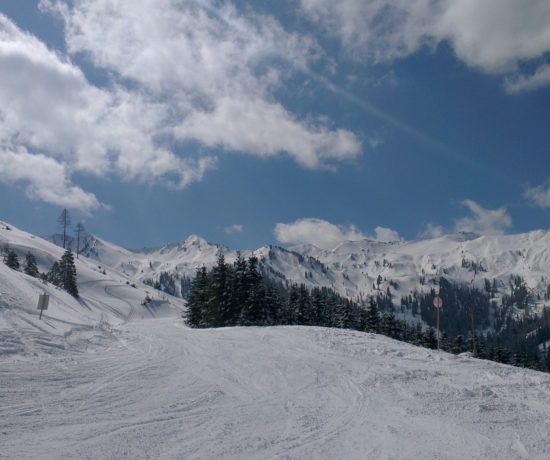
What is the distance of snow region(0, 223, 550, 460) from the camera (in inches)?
319

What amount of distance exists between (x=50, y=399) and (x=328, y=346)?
15334mm

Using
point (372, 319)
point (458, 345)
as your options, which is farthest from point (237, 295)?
point (458, 345)

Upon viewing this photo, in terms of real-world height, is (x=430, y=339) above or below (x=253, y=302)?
below

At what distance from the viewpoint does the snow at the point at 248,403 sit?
8094 millimetres

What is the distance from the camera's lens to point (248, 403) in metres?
11.3

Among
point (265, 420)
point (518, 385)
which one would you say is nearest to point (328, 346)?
point (518, 385)

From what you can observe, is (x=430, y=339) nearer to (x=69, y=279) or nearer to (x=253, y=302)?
(x=253, y=302)

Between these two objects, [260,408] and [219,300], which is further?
[219,300]

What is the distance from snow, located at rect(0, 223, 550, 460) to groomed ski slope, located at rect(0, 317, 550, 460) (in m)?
0.05

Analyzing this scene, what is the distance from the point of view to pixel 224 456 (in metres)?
7.65

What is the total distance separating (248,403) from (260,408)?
51cm

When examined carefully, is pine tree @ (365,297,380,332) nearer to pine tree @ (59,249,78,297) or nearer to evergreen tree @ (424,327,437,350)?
evergreen tree @ (424,327,437,350)

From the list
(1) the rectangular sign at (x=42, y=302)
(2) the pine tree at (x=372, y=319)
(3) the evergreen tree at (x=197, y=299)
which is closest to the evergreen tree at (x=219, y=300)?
(3) the evergreen tree at (x=197, y=299)

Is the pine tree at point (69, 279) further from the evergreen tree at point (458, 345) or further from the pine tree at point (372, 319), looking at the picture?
the evergreen tree at point (458, 345)
